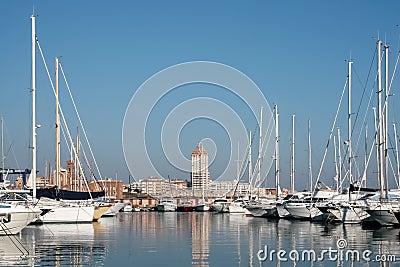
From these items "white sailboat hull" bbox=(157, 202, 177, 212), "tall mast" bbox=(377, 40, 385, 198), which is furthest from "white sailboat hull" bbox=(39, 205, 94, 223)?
"white sailboat hull" bbox=(157, 202, 177, 212)

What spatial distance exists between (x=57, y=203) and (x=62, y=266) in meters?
28.5

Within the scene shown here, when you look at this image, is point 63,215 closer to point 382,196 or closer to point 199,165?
point 382,196

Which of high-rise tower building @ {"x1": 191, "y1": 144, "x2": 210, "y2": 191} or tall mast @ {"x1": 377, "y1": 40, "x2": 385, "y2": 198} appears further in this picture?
high-rise tower building @ {"x1": 191, "y1": 144, "x2": 210, "y2": 191}

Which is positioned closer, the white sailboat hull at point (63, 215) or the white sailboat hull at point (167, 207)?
the white sailboat hull at point (63, 215)

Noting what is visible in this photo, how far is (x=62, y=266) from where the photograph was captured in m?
24.0

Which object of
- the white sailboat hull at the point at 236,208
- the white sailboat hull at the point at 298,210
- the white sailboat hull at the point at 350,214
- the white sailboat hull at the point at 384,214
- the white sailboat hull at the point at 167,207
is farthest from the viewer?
the white sailboat hull at the point at 167,207

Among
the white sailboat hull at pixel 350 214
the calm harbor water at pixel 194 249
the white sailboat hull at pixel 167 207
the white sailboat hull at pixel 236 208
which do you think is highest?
the white sailboat hull at pixel 350 214

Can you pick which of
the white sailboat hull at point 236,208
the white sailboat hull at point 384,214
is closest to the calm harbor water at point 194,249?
the white sailboat hull at point 384,214

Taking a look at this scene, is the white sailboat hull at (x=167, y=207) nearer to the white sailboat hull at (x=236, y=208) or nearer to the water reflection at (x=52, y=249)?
the white sailboat hull at (x=236, y=208)

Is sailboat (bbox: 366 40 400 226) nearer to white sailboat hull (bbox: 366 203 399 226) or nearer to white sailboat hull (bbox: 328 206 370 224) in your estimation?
white sailboat hull (bbox: 366 203 399 226)

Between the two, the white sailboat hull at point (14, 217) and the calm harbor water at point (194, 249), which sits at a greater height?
the white sailboat hull at point (14, 217)

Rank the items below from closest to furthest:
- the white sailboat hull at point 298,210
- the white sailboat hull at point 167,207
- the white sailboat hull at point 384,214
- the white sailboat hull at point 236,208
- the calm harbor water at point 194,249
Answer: the calm harbor water at point 194,249 < the white sailboat hull at point 384,214 < the white sailboat hull at point 298,210 < the white sailboat hull at point 236,208 < the white sailboat hull at point 167,207

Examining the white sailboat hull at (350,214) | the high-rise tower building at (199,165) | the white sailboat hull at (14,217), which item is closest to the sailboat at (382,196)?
the white sailboat hull at (350,214)

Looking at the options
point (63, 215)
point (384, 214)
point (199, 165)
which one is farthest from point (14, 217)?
point (199, 165)
